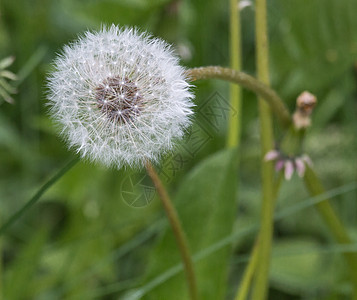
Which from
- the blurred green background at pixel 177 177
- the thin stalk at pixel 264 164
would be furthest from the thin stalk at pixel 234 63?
the thin stalk at pixel 264 164

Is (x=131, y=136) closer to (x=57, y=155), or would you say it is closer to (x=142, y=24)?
(x=142, y=24)

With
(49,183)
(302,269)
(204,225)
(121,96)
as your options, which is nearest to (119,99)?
(121,96)

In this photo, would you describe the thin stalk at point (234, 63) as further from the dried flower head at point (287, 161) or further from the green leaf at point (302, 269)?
the green leaf at point (302, 269)

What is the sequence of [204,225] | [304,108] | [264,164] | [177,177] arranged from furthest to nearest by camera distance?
1. [177,177]
2. [204,225]
3. [264,164]
4. [304,108]

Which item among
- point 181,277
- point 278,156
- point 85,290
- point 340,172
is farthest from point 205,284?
point 340,172

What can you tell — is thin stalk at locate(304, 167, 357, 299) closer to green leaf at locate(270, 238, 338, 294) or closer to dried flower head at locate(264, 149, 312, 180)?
dried flower head at locate(264, 149, 312, 180)

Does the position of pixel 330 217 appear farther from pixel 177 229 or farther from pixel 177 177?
pixel 177 177
